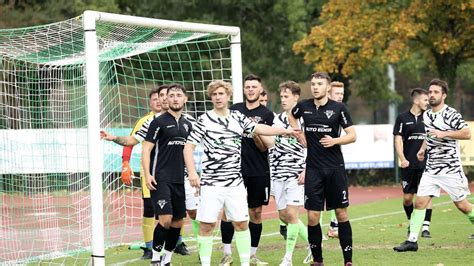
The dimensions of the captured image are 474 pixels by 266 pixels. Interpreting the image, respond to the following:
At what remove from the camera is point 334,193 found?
→ 36.0 feet

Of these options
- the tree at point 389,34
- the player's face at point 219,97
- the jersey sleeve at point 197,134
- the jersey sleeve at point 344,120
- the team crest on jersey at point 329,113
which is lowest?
the jersey sleeve at point 197,134

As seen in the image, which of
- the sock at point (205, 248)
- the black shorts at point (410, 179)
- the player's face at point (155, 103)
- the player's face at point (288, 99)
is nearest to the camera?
the sock at point (205, 248)

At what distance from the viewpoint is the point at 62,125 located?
15.3 meters

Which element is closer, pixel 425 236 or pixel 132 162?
pixel 425 236

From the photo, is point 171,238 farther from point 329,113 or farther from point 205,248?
point 329,113

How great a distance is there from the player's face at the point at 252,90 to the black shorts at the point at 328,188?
3.89ft

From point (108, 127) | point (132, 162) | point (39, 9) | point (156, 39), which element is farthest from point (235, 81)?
point (39, 9)

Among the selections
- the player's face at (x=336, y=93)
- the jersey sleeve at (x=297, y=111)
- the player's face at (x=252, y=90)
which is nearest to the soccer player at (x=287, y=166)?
the player's face at (x=252, y=90)

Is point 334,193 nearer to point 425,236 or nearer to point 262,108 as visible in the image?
point 262,108

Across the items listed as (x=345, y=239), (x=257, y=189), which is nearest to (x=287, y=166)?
(x=257, y=189)

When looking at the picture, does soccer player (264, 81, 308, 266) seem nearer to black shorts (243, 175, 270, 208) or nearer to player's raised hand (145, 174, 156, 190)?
black shorts (243, 175, 270, 208)

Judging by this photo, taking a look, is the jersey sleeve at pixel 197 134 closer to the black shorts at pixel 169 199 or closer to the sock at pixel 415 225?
the black shorts at pixel 169 199

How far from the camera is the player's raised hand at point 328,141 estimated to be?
10.8 m

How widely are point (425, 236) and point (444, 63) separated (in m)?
15.3
